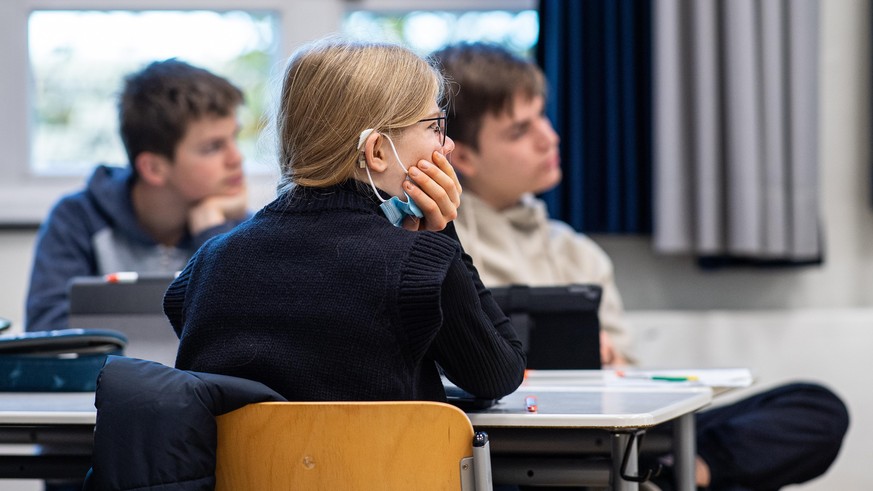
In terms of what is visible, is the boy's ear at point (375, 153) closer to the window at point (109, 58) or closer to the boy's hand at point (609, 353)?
the boy's hand at point (609, 353)

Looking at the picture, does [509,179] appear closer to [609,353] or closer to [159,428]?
[609,353]

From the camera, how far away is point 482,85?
8.32ft

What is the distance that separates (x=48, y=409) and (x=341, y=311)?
0.49 meters

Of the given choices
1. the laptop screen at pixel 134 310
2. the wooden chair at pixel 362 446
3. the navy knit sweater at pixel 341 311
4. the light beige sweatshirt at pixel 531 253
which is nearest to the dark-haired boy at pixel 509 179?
the light beige sweatshirt at pixel 531 253

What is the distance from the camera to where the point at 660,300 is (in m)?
Answer: 3.18

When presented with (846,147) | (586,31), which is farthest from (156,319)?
(846,147)

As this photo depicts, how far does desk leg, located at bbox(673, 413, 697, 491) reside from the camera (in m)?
1.53

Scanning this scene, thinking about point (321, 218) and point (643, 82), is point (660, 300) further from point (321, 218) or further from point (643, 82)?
point (321, 218)

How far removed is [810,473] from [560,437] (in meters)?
0.97

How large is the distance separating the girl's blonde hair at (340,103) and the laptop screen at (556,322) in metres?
0.54

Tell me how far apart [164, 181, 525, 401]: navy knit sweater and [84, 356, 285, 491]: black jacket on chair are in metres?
0.10

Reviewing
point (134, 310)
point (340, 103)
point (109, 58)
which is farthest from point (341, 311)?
point (109, 58)

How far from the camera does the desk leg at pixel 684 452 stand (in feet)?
5.02

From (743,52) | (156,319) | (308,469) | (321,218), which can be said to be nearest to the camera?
(308,469)
